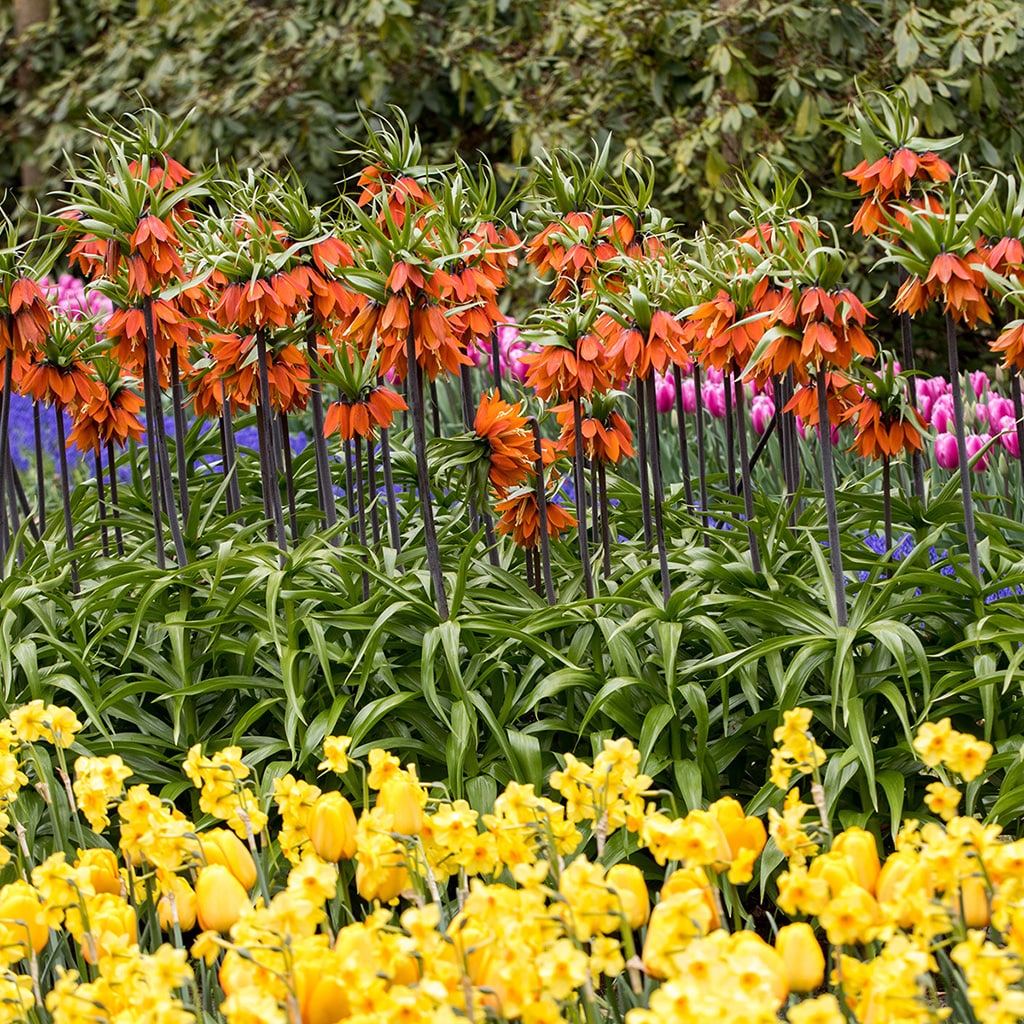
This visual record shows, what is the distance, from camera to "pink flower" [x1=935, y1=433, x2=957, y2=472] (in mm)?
4133

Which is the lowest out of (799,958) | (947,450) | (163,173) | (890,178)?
(799,958)

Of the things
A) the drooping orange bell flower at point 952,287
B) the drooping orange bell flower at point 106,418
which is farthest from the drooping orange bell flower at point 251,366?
the drooping orange bell flower at point 952,287

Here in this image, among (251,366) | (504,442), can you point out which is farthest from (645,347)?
(251,366)

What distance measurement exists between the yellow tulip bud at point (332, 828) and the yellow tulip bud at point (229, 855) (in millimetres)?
111

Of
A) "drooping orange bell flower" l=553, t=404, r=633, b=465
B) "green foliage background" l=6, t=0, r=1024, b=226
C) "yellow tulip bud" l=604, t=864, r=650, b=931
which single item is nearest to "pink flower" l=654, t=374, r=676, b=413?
"green foliage background" l=6, t=0, r=1024, b=226

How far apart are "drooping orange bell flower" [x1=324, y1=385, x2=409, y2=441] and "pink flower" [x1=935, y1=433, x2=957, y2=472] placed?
1742mm

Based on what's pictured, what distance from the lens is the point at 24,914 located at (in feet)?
5.84

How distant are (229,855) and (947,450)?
9.46 ft

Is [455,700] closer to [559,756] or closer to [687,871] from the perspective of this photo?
[559,756]

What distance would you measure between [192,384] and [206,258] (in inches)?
30.1

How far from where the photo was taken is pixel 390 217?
297 cm

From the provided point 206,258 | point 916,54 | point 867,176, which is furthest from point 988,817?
point 916,54

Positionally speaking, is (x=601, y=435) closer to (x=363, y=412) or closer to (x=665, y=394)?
(x=363, y=412)

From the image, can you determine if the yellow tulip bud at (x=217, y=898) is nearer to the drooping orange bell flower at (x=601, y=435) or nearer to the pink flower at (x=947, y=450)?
the drooping orange bell flower at (x=601, y=435)
